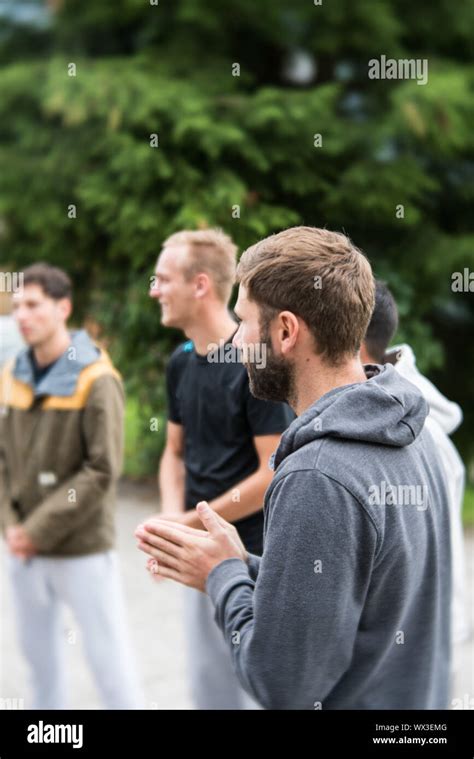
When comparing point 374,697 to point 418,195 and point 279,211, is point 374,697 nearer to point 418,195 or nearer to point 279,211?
point 279,211

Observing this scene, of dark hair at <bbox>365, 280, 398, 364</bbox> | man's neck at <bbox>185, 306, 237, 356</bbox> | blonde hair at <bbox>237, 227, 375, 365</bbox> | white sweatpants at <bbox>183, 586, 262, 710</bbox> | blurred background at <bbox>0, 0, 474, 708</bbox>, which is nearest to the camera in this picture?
blonde hair at <bbox>237, 227, 375, 365</bbox>

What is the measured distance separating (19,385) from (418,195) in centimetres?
447

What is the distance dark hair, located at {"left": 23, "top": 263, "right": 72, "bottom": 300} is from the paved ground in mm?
1393

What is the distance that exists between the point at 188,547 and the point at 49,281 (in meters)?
2.25

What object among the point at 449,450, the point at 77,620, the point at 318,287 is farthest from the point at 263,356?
the point at 77,620

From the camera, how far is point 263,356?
1764mm

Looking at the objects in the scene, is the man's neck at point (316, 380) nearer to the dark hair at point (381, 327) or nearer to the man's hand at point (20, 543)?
the dark hair at point (381, 327)

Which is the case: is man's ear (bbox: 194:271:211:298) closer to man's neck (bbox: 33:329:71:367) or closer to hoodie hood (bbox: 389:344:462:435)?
hoodie hood (bbox: 389:344:462:435)

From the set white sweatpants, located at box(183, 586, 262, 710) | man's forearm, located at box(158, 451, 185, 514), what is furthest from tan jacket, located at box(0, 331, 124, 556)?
white sweatpants, located at box(183, 586, 262, 710)

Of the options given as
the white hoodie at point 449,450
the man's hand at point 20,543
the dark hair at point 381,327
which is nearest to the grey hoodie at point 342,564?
the dark hair at point 381,327

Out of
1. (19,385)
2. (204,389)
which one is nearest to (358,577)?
(204,389)

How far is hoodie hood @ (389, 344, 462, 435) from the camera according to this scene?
3.06 metres

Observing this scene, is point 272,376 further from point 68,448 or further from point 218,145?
point 218,145

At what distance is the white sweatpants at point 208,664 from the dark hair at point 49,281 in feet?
4.40
